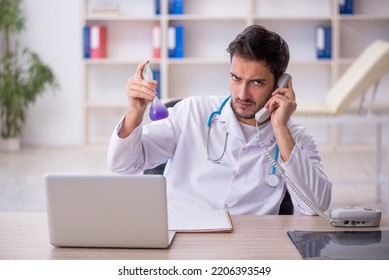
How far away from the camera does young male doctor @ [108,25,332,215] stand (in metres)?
2.18

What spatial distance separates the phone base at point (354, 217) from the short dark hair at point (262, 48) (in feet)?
1.89

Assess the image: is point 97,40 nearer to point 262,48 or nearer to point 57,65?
point 57,65

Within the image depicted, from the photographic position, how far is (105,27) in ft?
22.1

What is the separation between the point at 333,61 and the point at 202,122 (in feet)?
15.1

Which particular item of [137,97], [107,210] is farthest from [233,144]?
[107,210]

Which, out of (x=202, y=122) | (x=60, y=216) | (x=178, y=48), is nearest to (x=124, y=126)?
(x=202, y=122)

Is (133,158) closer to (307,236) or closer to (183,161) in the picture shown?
(183,161)

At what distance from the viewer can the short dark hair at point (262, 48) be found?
Result: 2207 mm

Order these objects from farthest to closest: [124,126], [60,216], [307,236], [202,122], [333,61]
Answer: [333,61]
[202,122]
[124,126]
[307,236]
[60,216]

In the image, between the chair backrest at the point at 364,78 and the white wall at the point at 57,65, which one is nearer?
the chair backrest at the point at 364,78

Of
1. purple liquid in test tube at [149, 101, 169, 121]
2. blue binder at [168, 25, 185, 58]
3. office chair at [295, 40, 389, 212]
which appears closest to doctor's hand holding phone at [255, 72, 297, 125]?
purple liquid in test tube at [149, 101, 169, 121]

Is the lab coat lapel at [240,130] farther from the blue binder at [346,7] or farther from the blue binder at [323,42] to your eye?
the blue binder at [346,7]

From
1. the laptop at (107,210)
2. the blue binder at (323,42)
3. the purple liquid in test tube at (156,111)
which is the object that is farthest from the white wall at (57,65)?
the laptop at (107,210)

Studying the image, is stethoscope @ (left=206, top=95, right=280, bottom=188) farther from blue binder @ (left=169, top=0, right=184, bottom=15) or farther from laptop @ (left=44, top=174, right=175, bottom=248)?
blue binder @ (left=169, top=0, right=184, bottom=15)
